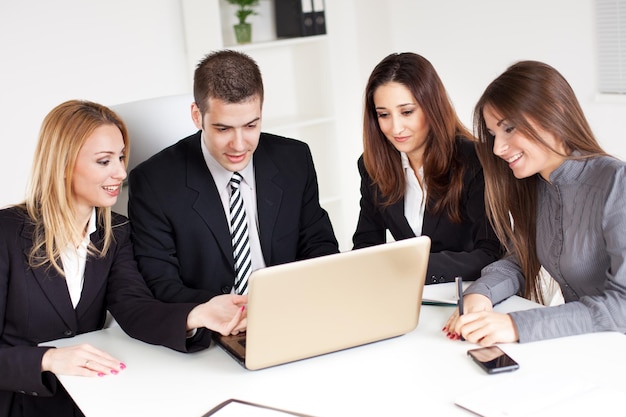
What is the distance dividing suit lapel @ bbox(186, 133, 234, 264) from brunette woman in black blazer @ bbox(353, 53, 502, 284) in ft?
1.74

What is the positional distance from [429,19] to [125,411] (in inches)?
155

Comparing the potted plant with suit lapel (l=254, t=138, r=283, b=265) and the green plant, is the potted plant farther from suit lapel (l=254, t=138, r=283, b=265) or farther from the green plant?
suit lapel (l=254, t=138, r=283, b=265)

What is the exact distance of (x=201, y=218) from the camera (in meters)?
2.40

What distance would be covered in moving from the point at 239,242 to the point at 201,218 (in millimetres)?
135

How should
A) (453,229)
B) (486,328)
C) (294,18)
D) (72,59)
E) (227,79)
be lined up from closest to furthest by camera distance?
(486,328) < (227,79) < (453,229) < (72,59) < (294,18)

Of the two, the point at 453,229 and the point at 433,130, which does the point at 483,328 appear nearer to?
the point at 453,229

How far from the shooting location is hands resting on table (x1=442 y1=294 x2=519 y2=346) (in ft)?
5.84

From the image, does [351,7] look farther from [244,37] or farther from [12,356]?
[12,356]

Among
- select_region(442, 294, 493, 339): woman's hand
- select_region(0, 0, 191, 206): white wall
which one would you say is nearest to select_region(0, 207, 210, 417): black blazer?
select_region(442, 294, 493, 339): woman's hand

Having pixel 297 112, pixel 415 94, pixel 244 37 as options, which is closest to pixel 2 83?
pixel 244 37

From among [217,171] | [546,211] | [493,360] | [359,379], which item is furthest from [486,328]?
[217,171]

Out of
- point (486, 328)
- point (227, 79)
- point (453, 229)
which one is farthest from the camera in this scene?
point (453, 229)

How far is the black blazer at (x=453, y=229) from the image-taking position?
7.41 feet

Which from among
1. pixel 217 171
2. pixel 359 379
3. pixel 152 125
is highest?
pixel 152 125
